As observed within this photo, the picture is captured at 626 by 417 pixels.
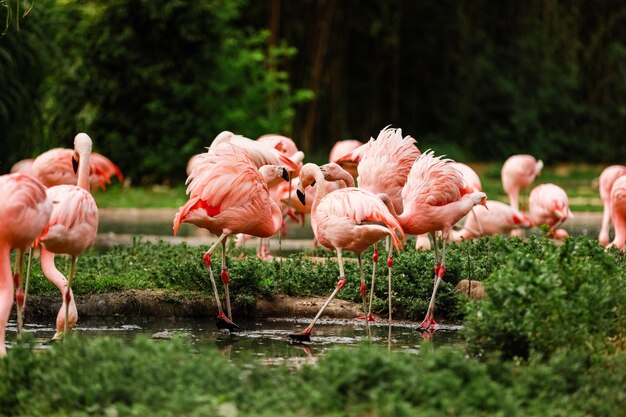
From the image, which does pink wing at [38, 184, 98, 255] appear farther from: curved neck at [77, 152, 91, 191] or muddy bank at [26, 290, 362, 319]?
muddy bank at [26, 290, 362, 319]

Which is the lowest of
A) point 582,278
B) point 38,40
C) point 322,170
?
point 582,278

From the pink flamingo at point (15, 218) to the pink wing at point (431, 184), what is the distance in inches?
114

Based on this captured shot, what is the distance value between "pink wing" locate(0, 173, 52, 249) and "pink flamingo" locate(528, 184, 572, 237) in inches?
287

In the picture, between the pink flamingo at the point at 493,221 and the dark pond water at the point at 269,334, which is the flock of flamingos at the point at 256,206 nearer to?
the dark pond water at the point at 269,334

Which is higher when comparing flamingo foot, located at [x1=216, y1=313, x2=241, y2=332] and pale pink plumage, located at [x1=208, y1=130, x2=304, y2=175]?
pale pink plumage, located at [x1=208, y1=130, x2=304, y2=175]

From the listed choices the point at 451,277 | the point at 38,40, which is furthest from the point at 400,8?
the point at 451,277

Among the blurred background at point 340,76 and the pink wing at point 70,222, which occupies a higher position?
the blurred background at point 340,76

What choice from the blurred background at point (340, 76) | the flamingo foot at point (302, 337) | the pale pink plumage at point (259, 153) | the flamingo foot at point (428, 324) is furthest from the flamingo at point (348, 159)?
the blurred background at point (340, 76)

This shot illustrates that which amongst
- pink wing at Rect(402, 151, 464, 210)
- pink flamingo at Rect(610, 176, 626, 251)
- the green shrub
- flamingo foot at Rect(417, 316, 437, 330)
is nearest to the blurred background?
pink flamingo at Rect(610, 176, 626, 251)

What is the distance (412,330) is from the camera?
307 inches

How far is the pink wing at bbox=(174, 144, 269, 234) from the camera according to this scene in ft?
25.8

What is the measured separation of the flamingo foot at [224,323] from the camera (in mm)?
7707

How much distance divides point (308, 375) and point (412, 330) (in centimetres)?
289

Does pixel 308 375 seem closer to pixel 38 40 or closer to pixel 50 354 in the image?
pixel 50 354
